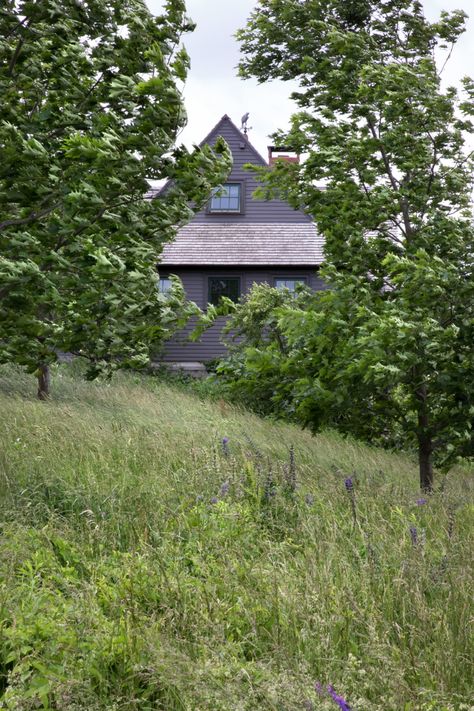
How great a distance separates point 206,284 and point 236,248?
161cm

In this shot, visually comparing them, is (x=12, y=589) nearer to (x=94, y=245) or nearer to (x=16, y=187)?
(x=94, y=245)

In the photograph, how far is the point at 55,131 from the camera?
6898 mm

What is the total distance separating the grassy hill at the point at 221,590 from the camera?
328cm

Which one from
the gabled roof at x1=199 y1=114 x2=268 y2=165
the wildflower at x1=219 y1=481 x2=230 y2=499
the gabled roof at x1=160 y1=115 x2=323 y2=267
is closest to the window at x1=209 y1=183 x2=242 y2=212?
the gabled roof at x1=160 y1=115 x2=323 y2=267

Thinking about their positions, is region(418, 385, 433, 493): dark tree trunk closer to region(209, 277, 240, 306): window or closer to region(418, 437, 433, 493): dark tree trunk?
region(418, 437, 433, 493): dark tree trunk

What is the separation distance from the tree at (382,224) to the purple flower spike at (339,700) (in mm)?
4301

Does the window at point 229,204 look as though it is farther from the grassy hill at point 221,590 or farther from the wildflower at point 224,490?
the wildflower at point 224,490

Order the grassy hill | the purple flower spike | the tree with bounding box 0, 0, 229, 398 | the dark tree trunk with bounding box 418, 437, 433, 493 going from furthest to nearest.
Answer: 1. the dark tree trunk with bounding box 418, 437, 433, 493
2. the tree with bounding box 0, 0, 229, 398
3. the grassy hill
4. the purple flower spike

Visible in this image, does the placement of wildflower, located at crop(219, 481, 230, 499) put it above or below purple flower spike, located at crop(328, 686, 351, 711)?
below

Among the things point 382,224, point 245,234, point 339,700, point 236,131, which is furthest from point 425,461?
point 236,131

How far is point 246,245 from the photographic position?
25.6 meters

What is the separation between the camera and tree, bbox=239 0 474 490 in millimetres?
7566

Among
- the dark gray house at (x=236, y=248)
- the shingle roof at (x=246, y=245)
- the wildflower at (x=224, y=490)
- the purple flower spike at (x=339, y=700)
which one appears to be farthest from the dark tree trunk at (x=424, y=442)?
the dark gray house at (x=236, y=248)

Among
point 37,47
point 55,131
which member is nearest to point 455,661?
point 55,131
